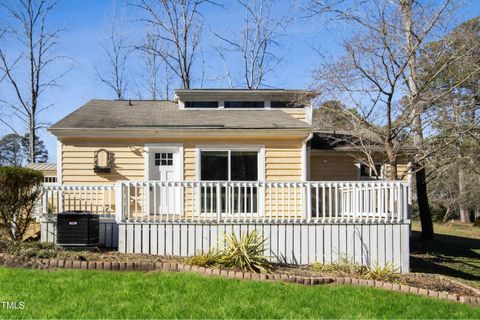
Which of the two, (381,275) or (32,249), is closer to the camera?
(381,275)

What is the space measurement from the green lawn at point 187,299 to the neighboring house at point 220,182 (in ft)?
7.68

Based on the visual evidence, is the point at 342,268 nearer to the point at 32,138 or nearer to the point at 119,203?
the point at 119,203

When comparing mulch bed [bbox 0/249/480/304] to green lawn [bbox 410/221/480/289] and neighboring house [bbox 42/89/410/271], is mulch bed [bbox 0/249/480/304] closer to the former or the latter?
neighboring house [bbox 42/89/410/271]

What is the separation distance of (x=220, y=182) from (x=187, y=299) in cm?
387

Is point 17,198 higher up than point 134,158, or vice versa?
point 134,158

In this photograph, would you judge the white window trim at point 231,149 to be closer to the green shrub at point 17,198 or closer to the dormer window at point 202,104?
the dormer window at point 202,104

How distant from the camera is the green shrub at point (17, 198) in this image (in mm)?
8898

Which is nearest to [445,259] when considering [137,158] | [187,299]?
[137,158]

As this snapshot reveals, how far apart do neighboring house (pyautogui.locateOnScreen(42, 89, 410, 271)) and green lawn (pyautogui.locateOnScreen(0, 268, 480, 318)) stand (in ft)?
7.68

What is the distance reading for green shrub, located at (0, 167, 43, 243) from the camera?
8.90 metres

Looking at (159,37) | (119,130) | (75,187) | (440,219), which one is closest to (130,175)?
(119,130)

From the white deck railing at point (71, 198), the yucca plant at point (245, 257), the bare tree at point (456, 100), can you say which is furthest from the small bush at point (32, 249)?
the bare tree at point (456, 100)

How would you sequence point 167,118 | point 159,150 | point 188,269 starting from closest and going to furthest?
point 188,269, point 159,150, point 167,118

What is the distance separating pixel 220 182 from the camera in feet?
31.7
